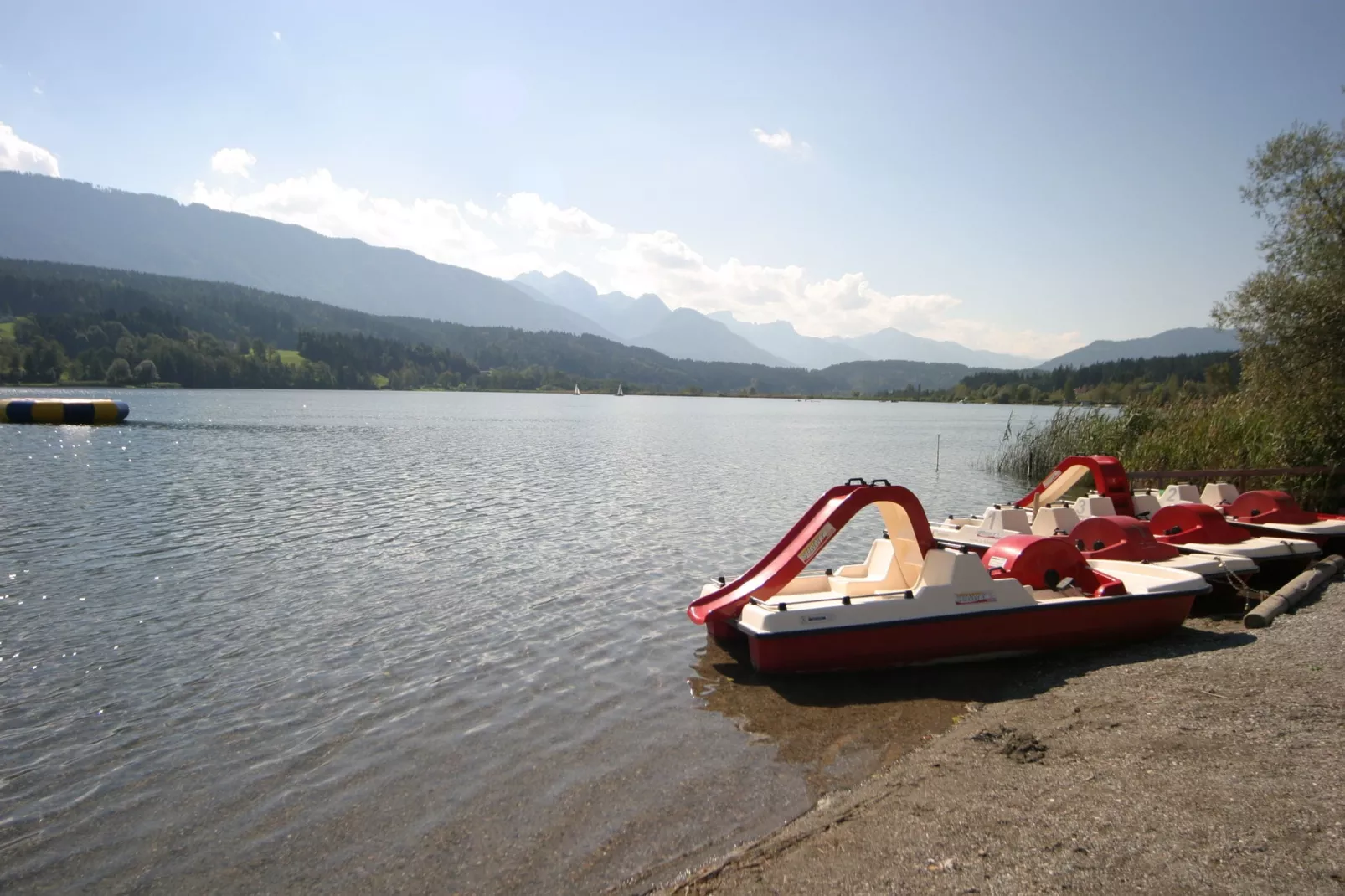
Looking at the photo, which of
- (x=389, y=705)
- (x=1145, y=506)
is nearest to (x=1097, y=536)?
(x=1145, y=506)

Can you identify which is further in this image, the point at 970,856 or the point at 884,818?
the point at 884,818

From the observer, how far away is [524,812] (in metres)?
6.39

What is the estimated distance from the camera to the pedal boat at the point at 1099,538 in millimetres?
12258

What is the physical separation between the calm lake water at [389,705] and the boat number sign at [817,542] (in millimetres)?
1600

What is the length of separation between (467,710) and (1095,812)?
19.6 ft

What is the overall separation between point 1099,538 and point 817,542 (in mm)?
5976

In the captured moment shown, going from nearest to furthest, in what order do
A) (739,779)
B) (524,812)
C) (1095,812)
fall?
(1095,812) < (524,812) < (739,779)

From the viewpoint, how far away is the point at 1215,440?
22516mm

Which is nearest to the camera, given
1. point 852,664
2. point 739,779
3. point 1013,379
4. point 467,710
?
point 739,779

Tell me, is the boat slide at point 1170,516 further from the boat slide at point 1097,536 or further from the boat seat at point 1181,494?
the boat slide at point 1097,536

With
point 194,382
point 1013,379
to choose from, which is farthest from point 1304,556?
point 194,382

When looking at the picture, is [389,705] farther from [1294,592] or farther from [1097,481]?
[1097,481]

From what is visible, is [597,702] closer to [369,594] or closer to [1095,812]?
[1095,812]

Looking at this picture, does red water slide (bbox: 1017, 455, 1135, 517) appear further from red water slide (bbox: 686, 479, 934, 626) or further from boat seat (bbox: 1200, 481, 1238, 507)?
red water slide (bbox: 686, 479, 934, 626)
